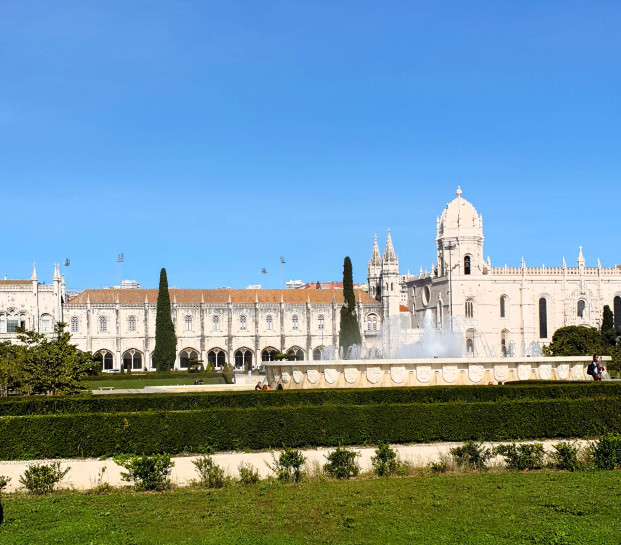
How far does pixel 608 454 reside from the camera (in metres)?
14.1

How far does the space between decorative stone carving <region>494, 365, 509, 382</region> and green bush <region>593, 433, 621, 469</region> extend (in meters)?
13.0

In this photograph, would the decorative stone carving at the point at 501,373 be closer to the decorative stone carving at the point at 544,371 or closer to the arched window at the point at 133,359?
the decorative stone carving at the point at 544,371

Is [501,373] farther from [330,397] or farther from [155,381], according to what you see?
[155,381]

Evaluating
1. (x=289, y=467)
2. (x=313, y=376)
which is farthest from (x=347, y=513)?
(x=313, y=376)

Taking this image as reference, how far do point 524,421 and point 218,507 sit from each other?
29.7 feet

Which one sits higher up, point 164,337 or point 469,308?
point 469,308

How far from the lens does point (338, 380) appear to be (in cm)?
2656

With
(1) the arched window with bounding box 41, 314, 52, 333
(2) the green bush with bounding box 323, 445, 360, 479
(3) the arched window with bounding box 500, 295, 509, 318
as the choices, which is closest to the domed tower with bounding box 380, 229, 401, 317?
(3) the arched window with bounding box 500, 295, 509, 318

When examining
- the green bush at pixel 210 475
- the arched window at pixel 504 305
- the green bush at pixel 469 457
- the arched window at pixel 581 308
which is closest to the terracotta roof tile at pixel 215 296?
the arched window at pixel 504 305

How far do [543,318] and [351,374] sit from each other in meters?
49.3

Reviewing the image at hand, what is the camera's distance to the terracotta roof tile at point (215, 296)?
2773 inches

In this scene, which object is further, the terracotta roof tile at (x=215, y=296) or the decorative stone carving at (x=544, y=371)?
the terracotta roof tile at (x=215, y=296)

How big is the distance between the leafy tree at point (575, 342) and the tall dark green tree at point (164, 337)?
2771cm

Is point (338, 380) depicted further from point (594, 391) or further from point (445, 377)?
point (594, 391)
